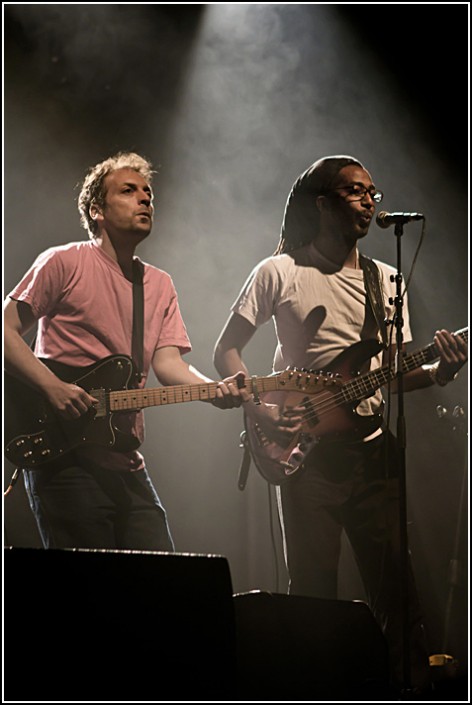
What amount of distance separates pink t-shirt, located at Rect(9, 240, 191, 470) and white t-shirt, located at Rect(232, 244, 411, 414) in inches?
16.8

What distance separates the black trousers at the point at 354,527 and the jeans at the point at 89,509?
582 mm

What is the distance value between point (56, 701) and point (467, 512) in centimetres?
259

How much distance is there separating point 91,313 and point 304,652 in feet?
5.84

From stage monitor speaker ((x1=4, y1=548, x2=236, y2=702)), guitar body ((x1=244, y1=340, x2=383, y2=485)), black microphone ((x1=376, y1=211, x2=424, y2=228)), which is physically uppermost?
black microphone ((x1=376, y1=211, x2=424, y2=228))

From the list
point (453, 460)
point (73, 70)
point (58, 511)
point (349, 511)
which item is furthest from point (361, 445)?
point (73, 70)

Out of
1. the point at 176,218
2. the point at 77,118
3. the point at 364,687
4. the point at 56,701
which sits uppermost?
the point at 77,118

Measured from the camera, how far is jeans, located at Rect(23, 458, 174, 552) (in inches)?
117

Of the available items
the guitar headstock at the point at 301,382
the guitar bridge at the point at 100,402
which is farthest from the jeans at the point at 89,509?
the guitar headstock at the point at 301,382

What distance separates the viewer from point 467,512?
3.61 meters

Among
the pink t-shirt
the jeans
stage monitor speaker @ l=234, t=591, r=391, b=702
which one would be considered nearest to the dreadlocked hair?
the pink t-shirt

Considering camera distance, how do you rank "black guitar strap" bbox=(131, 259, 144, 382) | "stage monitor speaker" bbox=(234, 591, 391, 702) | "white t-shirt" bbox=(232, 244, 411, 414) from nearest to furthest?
"stage monitor speaker" bbox=(234, 591, 391, 702), "black guitar strap" bbox=(131, 259, 144, 382), "white t-shirt" bbox=(232, 244, 411, 414)

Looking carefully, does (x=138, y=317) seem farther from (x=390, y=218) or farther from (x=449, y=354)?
(x=449, y=354)

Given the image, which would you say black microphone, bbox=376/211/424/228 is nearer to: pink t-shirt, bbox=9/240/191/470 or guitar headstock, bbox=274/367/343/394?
guitar headstock, bbox=274/367/343/394

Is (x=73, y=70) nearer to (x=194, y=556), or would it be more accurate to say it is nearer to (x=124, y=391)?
(x=124, y=391)
